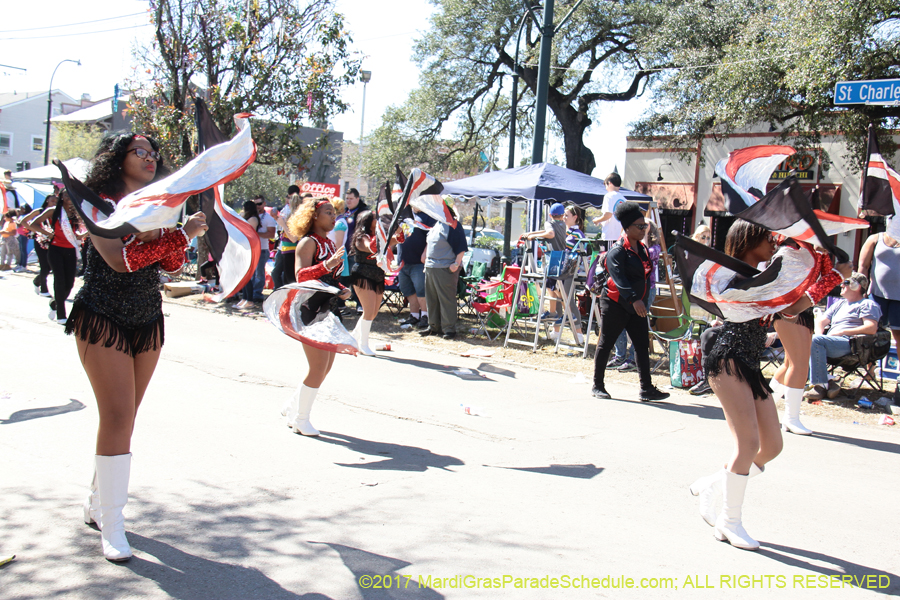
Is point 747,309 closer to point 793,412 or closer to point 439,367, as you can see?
point 793,412

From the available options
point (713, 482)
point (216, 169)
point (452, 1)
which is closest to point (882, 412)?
point (713, 482)

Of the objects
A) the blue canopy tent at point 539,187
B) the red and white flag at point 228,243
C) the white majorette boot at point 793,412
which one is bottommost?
the white majorette boot at point 793,412

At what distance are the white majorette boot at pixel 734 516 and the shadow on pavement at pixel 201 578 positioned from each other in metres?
2.15

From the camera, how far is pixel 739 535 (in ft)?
12.5

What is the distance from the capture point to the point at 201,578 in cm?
315

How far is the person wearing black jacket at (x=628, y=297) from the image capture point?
7.31 m

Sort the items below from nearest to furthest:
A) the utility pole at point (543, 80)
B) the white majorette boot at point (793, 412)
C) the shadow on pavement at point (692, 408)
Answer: the white majorette boot at point (793, 412) < the shadow on pavement at point (692, 408) < the utility pole at point (543, 80)

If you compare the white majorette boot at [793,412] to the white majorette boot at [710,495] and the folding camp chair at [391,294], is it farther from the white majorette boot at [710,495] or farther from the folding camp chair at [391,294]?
the folding camp chair at [391,294]

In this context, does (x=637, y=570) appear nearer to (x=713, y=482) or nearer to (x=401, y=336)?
(x=713, y=482)

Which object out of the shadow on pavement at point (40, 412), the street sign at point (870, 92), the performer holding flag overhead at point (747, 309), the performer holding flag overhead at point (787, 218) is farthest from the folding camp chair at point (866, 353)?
the shadow on pavement at point (40, 412)

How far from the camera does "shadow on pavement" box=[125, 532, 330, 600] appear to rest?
9.95 ft

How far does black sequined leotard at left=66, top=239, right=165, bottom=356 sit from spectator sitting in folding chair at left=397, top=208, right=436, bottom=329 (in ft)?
25.9

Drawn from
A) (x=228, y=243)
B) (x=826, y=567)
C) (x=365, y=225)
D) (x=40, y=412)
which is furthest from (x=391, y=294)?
(x=826, y=567)

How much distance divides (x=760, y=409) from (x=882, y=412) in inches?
179
